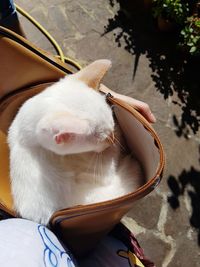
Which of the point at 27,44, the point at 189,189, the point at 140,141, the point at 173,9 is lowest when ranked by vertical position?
the point at 189,189

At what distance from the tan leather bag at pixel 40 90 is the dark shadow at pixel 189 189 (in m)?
1.21

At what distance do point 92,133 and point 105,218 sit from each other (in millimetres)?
324

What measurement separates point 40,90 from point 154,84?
5.74 feet

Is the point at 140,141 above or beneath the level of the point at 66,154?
beneath

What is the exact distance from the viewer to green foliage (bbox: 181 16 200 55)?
313cm

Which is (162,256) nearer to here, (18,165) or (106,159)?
(106,159)

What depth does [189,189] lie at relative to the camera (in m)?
2.80

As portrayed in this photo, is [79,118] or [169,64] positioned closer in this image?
[79,118]

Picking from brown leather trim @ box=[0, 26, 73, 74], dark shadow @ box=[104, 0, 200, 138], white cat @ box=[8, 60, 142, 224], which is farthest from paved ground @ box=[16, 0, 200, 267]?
brown leather trim @ box=[0, 26, 73, 74]

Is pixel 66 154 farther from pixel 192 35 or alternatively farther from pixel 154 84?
pixel 192 35

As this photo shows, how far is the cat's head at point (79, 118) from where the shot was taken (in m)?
1.34

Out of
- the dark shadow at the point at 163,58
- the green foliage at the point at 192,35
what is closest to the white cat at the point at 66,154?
the dark shadow at the point at 163,58

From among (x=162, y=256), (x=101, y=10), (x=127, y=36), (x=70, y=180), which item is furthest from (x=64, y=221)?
(x=101, y=10)

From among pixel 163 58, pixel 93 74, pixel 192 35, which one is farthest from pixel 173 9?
pixel 93 74
